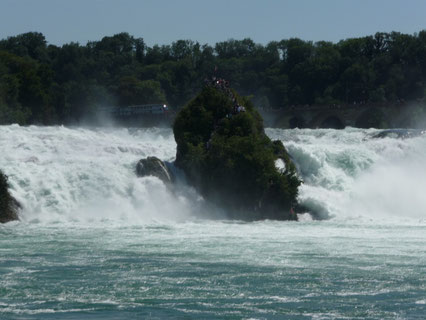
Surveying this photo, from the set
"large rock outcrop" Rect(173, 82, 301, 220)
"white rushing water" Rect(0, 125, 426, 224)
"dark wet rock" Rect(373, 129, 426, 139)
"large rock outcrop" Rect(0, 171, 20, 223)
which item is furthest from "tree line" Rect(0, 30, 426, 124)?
"large rock outcrop" Rect(0, 171, 20, 223)

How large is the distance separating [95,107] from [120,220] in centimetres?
5611

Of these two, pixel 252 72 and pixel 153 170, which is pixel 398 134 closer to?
pixel 153 170

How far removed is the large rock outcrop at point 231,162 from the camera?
34.5 meters

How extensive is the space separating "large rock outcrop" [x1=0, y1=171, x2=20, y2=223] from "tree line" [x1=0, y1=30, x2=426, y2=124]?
45.8 metres

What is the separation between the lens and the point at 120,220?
106 ft

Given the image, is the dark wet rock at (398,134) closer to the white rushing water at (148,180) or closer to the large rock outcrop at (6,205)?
the white rushing water at (148,180)

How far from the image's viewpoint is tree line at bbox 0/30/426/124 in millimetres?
95456

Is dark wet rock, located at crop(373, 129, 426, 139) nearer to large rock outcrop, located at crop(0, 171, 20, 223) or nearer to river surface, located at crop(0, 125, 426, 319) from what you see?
river surface, located at crop(0, 125, 426, 319)

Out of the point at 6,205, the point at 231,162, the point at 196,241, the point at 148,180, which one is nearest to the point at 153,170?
the point at 148,180

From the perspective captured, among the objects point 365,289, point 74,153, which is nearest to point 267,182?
point 74,153

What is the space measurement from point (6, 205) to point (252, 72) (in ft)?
276

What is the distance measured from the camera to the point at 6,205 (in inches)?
1254

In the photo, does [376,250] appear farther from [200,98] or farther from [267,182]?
[200,98]

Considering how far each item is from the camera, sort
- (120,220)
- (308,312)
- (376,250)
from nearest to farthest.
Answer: (308,312)
(376,250)
(120,220)
